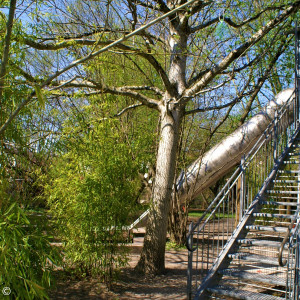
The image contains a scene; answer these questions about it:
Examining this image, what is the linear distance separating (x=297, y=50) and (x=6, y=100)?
8041 millimetres

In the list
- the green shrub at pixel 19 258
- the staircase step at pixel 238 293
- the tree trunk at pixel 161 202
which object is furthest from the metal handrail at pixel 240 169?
the green shrub at pixel 19 258

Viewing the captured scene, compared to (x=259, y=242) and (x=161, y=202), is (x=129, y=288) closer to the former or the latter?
(x=161, y=202)

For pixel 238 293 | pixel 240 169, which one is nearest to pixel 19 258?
pixel 238 293

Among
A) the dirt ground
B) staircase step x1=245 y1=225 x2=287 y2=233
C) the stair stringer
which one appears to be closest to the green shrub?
the stair stringer

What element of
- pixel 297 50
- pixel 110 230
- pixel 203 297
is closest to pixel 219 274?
pixel 203 297

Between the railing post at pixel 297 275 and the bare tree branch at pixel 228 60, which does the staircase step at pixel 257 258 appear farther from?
the bare tree branch at pixel 228 60

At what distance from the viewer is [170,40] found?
777cm

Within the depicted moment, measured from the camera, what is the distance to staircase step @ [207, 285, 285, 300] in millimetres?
4609

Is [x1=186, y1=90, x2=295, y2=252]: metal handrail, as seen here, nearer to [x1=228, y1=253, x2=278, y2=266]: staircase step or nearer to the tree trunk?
[x1=228, y1=253, x2=278, y2=266]: staircase step

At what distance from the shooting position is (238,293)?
4.74 metres

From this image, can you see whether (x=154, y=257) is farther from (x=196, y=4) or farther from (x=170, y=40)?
(x=196, y=4)

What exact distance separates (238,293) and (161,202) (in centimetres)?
265

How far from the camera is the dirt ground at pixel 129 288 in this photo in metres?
5.76

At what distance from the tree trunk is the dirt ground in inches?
11.1
